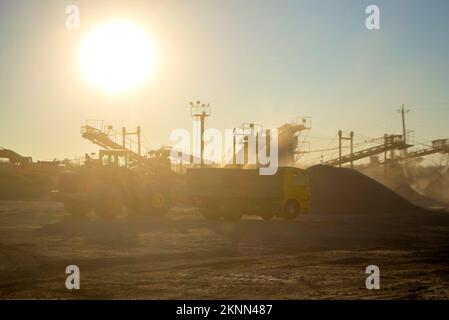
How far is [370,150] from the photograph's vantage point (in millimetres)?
65375

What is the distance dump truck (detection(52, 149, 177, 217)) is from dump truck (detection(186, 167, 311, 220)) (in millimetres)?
2388

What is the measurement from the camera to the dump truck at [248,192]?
28.1 m

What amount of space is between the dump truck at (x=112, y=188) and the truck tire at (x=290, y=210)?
6.19m

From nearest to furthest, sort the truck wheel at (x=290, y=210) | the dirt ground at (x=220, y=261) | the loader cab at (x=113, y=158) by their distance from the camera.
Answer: the dirt ground at (x=220, y=261) < the truck wheel at (x=290, y=210) < the loader cab at (x=113, y=158)

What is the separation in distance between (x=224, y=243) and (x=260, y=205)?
9897mm

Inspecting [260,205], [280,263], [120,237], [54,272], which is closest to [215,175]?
[260,205]

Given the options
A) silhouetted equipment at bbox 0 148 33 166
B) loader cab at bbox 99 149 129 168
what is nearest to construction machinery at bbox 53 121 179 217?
loader cab at bbox 99 149 129 168

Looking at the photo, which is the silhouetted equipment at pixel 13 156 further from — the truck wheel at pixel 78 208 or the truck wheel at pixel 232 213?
the truck wheel at pixel 232 213

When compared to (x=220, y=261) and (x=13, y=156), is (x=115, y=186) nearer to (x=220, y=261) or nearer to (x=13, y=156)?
(x=220, y=261)

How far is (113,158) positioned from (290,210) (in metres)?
9.09

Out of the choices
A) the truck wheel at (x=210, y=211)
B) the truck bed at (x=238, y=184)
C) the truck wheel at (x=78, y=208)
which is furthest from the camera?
the truck wheel at (x=78, y=208)

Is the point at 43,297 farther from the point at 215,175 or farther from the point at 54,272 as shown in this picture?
the point at 215,175

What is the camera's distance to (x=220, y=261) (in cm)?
1447

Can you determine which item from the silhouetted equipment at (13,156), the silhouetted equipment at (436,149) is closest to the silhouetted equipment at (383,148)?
the silhouetted equipment at (436,149)
